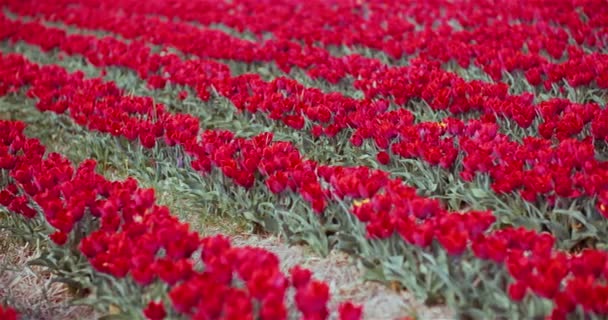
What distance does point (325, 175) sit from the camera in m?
3.30

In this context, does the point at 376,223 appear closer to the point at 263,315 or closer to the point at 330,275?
the point at 330,275

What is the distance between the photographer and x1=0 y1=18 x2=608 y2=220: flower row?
3090 millimetres

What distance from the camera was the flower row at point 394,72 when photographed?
14.0 ft

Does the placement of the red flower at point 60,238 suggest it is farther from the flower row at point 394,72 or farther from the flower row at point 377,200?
the flower row at point 394,72

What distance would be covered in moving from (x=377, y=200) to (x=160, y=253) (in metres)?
1.03

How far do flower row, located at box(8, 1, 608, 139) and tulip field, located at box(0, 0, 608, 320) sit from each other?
0.8 inches

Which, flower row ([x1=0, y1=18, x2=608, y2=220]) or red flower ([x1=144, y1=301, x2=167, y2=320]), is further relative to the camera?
flower row ([x1=0, y1=18, x2=608, y2=220])

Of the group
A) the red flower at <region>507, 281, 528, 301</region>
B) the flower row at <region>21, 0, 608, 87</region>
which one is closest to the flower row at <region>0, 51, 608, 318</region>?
the red flower at <region>507, 281, 528, 301</region>

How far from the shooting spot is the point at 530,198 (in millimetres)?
3072


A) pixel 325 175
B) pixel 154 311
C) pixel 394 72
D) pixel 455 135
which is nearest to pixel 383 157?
pixel 455 135

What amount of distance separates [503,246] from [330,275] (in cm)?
92

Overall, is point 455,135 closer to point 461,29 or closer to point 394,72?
point 394,72

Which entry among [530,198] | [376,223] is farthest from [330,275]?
[530,198]

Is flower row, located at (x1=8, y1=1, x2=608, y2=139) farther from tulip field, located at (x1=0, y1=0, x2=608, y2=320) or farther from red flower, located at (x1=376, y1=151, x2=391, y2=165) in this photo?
red flower, located at (x1=376, y1=151, x2=391, y2=165)
